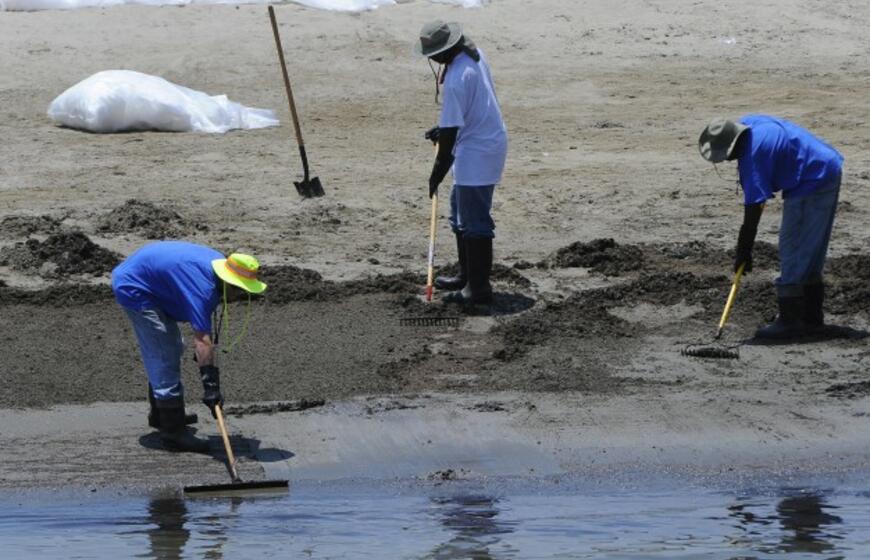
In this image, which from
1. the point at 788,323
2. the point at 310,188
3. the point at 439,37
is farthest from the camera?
the point at 310,188

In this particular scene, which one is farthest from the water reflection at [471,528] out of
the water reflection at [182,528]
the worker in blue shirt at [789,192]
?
the worker in blue shirt at [789,192]

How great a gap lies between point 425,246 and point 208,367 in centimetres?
465

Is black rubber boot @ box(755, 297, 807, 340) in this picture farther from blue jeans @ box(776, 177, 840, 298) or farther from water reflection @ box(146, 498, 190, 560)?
water reflection @ box(146, 498, 190, 560)

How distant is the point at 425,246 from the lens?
13.6m

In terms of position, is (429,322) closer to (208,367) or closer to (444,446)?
(444,446)

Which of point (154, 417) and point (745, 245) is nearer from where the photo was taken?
point (154, 417)

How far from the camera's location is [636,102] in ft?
54.5

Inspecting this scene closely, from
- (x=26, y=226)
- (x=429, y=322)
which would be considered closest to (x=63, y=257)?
(x=26, y=226)

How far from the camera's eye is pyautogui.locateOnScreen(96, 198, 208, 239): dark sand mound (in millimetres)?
13484

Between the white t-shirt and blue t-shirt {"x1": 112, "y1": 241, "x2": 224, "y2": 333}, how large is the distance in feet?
9.41

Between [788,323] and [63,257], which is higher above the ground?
[63,257]

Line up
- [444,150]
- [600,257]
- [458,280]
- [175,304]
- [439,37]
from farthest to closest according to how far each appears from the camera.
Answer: [600,257] → [458,280] → [444,150] → [439,37] → [175,304]

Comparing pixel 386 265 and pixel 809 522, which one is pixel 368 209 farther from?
pixel 809 522

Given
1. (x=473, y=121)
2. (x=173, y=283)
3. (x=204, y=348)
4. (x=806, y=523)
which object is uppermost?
(x=473, y=121)
